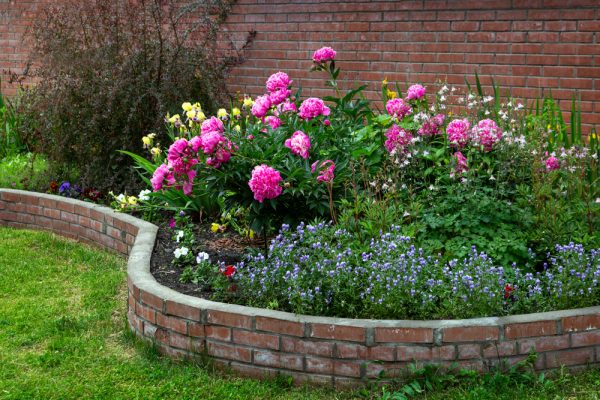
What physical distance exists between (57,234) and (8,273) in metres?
1.18

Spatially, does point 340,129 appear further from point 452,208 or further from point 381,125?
point 452,208

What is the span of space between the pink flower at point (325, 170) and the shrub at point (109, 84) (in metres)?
2.10

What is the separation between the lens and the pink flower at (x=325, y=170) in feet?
16.4

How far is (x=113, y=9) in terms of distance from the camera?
762 centimetres

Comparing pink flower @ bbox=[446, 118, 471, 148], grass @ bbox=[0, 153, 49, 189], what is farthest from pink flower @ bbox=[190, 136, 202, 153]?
grass @ bbox=[0, 153, 49, 189]

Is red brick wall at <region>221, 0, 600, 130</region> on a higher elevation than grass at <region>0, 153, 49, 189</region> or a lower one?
higher

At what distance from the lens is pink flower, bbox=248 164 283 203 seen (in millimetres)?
4828

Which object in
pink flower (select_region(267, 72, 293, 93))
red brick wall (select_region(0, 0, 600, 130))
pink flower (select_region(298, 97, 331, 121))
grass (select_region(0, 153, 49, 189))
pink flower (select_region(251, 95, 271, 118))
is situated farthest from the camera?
grass (select_region(0, 153, 49, 189))

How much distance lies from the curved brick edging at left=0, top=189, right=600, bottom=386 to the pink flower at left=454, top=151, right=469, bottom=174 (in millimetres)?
1210

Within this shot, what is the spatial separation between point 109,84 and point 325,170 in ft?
9.02

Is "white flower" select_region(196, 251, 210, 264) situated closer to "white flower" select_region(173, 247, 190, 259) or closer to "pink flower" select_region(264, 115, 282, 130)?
"white flower" select_region(173, 247, 190, 259)

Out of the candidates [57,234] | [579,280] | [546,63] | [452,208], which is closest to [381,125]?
[452,208]

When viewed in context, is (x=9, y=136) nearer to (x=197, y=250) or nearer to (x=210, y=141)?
(x=197, y=250)

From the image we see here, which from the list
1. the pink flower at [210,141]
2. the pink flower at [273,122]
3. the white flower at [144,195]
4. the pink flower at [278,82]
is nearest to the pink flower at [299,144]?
the pink flower at [210,141]
